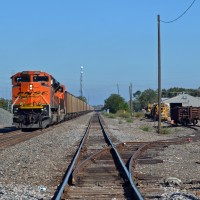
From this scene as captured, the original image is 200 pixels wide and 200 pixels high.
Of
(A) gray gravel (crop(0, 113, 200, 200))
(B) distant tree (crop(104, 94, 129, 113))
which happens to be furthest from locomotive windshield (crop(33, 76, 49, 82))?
(B) distant tree (crop(104, 94, 129, 113))

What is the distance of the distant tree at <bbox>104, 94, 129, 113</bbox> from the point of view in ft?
504

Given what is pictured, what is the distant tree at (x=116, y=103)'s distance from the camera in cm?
15371

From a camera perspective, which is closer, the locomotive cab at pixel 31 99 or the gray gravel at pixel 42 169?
the gray gravel at pixel 42 169

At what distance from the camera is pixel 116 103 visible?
15662cm

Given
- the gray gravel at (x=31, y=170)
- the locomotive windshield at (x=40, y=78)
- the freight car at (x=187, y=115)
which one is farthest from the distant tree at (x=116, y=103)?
the gray gravel at (x=31, y=170)

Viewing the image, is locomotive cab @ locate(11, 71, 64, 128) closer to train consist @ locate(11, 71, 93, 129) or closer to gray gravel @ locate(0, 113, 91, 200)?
train consist @ locate(11, 71, 93, 129)

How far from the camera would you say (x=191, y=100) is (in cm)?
11412

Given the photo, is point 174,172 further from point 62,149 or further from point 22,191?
point 62,149

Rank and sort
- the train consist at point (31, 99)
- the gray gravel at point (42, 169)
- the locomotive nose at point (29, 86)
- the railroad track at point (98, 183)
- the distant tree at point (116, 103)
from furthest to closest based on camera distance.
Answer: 1. the distant tree at point (116, 103)
2. the locomotive nose at point (29, 86)
3. the train consist at point (31, 99)
4. the gray gravel at point (42, 169)
5. the railroad track at point (98, 183)

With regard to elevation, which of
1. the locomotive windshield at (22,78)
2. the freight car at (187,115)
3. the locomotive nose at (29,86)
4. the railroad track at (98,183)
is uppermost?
the locomotive windshield at (22,78)


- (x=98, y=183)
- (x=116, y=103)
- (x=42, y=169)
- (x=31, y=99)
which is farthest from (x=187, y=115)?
(x=116, y=103)

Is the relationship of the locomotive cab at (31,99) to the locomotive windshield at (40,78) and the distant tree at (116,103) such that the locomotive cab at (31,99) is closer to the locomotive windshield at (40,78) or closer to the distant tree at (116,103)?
the locomotive windshield at (40,78)

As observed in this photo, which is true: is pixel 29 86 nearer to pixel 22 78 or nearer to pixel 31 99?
pixel 22 78

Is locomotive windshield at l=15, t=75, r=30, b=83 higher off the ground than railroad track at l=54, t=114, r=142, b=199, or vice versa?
locomotive windshield at l=15, t=75, r=30, b=83
